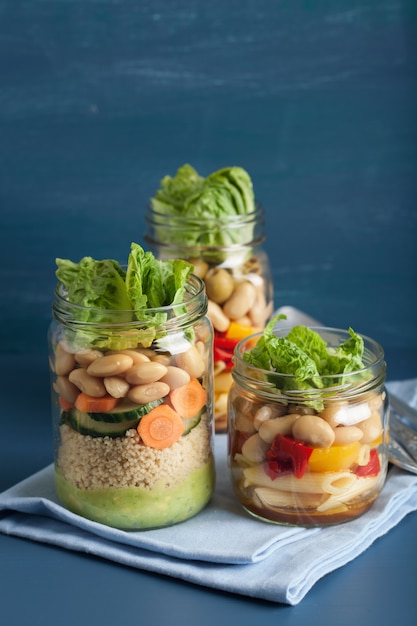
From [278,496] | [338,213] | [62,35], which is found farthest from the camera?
[338,213]

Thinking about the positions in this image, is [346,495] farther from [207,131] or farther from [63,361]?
[207,131]

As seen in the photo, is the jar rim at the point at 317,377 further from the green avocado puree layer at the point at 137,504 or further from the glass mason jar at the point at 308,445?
the green avocado puree layer at the point at 137,504

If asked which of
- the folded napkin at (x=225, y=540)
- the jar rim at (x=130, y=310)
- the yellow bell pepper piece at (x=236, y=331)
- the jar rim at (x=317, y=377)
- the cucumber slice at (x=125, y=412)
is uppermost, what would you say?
the jar rim at (x=130, y=310)

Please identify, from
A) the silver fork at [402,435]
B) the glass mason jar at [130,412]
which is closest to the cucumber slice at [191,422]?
the glass mason jar at [130,412]

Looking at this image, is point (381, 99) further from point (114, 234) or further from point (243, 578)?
point (243, 578)

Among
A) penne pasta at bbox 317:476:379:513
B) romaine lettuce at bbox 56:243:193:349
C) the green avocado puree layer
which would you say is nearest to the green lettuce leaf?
romaine lettuce at bbox 56:243:193:349

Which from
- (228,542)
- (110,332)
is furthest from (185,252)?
(228,542)

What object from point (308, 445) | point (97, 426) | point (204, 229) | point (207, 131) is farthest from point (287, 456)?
point (207, 131)

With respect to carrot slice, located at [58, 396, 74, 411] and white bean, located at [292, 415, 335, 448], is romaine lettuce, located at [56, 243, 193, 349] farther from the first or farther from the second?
white bean, located at [292, 415, 335, 448]
